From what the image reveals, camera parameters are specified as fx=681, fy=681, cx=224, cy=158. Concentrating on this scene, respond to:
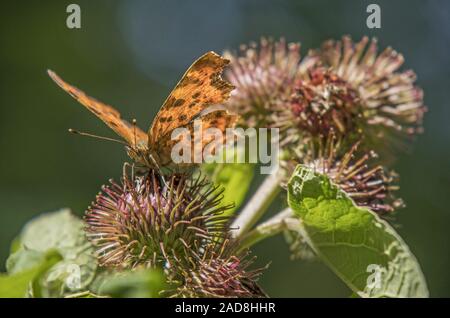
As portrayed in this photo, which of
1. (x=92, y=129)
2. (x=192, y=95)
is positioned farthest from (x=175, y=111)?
(x=92, y=129)

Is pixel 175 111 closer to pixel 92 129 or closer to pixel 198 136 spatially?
pixel 198 136

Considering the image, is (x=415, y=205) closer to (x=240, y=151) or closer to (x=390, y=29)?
(x=390, y=29)

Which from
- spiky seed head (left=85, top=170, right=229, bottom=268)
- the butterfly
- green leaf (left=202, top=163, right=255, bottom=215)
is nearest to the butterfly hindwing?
the butterfly

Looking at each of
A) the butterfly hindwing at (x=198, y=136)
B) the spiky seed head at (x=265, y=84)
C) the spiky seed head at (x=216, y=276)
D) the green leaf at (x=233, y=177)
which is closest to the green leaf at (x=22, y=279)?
the spiky seed head at (x=216, y=276)

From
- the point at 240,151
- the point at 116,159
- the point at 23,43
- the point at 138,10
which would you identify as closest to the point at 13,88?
the point at 23,43

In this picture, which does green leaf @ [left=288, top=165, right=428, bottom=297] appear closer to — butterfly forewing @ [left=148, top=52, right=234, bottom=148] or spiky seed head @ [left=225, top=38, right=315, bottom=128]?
butterfly forewing @ [left=148, top=52, right=234, bottom=148]
